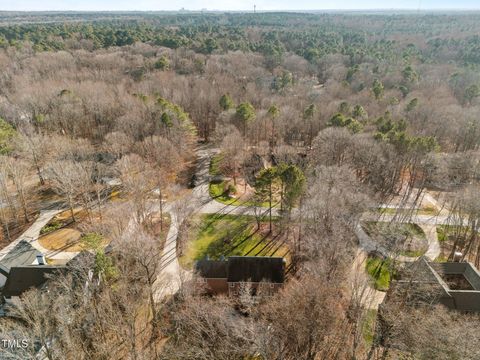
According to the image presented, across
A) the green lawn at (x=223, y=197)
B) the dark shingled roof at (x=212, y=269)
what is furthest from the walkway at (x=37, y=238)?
the green lawn at (x=223, y=197)

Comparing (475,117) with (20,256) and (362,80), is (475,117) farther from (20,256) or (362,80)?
(20,256)

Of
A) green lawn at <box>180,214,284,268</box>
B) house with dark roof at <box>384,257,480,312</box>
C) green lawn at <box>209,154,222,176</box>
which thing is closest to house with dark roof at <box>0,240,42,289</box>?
green lawn at <box>180,214,284,268</box>

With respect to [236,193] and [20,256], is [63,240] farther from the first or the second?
[236,193]

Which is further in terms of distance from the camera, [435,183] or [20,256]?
[435,183]

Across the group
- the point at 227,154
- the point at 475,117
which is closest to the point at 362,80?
the point at 475,117

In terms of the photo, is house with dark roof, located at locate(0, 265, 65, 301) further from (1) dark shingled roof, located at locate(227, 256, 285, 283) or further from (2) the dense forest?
(1) dark shingled roof, located at locate(227, 256, 285, 283)

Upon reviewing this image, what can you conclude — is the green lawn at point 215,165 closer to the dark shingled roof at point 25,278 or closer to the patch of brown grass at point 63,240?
the patch of brown grass at point 63,240

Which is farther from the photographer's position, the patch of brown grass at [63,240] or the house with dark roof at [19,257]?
the patch of brown grass at [63,240]
